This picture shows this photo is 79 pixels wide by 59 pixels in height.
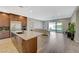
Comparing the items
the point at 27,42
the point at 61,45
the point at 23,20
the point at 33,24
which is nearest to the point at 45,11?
the point at 33,24

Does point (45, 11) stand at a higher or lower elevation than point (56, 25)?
higher

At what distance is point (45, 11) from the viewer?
258 centimetres

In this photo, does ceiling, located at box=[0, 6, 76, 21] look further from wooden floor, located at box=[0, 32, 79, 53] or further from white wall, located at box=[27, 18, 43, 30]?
wooden floor, located at box=[0, 32, 79, 53]

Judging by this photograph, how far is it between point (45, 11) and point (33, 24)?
571mm

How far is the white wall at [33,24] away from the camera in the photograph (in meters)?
2.54

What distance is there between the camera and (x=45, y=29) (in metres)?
2.76

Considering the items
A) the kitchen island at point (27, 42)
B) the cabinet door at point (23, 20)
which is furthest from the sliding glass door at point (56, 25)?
the cabinet door at point (23, 20)

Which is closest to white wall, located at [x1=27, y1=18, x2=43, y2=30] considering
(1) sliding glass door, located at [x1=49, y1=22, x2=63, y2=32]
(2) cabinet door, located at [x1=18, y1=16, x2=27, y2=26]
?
(2) cabinet door, located at [x1=18, y1=16, x2=27, y2=26]

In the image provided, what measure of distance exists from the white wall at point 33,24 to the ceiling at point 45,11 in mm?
125

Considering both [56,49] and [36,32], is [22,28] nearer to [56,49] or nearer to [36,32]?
[36,32]

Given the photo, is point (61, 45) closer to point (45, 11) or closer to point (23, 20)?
point (45, 11)

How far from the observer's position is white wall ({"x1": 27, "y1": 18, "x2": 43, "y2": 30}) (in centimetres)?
254

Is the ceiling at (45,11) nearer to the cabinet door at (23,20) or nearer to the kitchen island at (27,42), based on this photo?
the cabinet door at (23,20)
